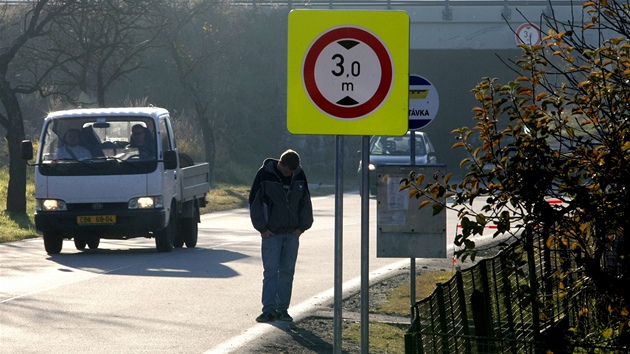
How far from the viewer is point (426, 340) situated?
5.78m

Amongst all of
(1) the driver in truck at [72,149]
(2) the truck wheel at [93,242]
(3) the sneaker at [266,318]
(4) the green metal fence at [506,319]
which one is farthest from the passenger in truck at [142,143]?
(4) the green metal fence at [506,319]

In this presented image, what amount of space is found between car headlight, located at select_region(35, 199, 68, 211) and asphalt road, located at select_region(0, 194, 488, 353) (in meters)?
0.71

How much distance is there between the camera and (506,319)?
7430 mm

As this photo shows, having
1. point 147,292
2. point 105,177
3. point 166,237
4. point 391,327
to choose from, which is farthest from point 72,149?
point 391,327

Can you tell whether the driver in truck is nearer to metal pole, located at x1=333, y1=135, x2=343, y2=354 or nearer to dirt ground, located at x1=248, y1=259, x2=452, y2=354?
dirt ground, located at x1=248, y1=259, x2=452, y2=354

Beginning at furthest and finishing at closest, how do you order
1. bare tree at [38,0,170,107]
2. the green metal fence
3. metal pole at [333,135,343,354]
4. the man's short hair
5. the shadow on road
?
bare tree at [38,0,170,107] → the shadow on road → the man's short hair → metal pole at [333,135,343,354] → the green metal fence

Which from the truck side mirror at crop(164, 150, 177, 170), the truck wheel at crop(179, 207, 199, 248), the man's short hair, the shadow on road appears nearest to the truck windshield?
the truck side mirror at crop(164, 150, 177, 170)

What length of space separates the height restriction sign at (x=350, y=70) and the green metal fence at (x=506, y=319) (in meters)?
0.92

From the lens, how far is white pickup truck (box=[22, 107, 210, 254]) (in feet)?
60.4

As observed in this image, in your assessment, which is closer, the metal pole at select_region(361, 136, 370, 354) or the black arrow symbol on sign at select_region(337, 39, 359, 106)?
the metal pole at select_region(361, 136, 370, 354)

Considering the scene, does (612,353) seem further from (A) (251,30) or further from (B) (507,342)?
(A) (251,30)

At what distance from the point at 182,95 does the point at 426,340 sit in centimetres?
4533

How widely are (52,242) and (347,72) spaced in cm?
1291

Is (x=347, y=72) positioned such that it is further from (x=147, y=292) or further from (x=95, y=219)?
(x=95, y=219)
